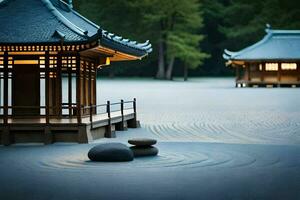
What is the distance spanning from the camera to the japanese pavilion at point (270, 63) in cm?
5291

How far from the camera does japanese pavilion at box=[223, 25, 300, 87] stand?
5291 cm

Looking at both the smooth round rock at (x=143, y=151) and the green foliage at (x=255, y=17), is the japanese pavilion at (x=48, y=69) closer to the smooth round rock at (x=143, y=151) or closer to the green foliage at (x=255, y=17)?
the smooth round rock at (x=143, y=151)

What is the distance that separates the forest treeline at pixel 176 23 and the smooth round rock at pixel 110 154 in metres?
50.2

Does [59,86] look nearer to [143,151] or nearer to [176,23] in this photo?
[143,151]

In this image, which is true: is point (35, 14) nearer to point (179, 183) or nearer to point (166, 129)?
point (166, 129)

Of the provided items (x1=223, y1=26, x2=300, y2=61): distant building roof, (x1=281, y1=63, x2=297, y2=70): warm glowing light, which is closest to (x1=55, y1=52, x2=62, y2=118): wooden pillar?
(x1=223, y1=26, x2=300, y2=61): distant building roof

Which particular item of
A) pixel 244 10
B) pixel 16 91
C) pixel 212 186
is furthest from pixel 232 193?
pixel 244 10

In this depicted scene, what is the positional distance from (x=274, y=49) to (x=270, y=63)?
57.1 inches

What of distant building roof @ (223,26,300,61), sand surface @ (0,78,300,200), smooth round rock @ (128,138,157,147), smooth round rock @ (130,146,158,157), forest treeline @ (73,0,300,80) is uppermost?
forest treeline @ (73,0,300,80)

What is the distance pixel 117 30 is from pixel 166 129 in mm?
45371

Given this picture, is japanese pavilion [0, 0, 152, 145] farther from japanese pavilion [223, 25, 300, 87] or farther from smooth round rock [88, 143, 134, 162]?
japanese pavilion [223, 25, 300, 87]

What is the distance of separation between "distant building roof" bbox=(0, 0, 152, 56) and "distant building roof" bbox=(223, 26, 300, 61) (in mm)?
33158

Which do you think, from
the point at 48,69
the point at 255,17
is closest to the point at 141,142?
the point at 48,69

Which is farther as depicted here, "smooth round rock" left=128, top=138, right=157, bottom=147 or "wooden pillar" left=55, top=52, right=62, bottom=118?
"wooden pillar" left=55, top=52, right=62, bottom=118
